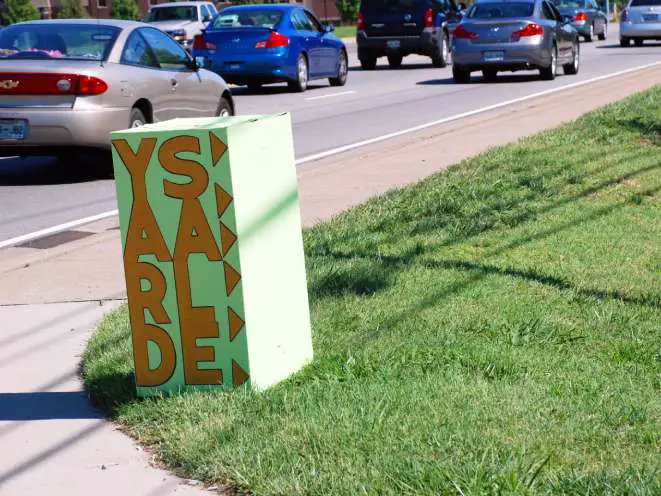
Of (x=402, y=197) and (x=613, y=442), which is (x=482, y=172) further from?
(x=613, y=442)

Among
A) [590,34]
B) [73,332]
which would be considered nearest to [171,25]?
[590,34]

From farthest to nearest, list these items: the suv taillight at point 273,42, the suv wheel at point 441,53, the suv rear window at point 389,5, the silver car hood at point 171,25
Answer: the silver car hood at point 171,25 < the suv wheel at point 441,53 < the suv rear window at point 389,5 < the suv taillight at point 273,42

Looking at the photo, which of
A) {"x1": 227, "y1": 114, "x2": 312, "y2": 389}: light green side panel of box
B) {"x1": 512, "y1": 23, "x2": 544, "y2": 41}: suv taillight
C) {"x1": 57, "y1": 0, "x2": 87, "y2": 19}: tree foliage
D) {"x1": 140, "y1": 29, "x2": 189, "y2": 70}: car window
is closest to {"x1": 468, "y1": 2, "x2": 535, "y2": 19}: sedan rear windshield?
{"x1": 512, "y1": 23, "x2": 544, "y2": 41}: suv taillight

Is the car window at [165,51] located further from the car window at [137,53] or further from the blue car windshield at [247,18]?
the blue car windshield at [247,18]

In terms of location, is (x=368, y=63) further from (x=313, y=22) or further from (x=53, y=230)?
(x=53, y=230)

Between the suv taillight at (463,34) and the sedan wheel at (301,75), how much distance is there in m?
3.11

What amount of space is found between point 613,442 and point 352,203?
6158 mm

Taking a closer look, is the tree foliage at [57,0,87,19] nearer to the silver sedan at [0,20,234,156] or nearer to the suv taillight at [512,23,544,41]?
the suv taillight at [512,23,544,41]

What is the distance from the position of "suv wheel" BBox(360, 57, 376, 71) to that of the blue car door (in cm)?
675

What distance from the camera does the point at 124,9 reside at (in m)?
58.9

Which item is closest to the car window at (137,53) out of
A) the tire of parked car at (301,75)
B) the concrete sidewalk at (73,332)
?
the concrete sidewalk at (73,332)

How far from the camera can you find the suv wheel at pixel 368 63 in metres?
31.8

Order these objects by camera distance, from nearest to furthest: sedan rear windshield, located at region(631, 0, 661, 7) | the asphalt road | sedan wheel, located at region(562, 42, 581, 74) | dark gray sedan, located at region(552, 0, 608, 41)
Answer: the asphalt road → sedan wheel, located at region(562, 42, 581, 74) → sedan rear windshield, located at region(631, 0, 661, 7) → dark gray sedan, located at region(552, 0, 608, 41)

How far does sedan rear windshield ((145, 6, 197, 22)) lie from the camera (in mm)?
34844
